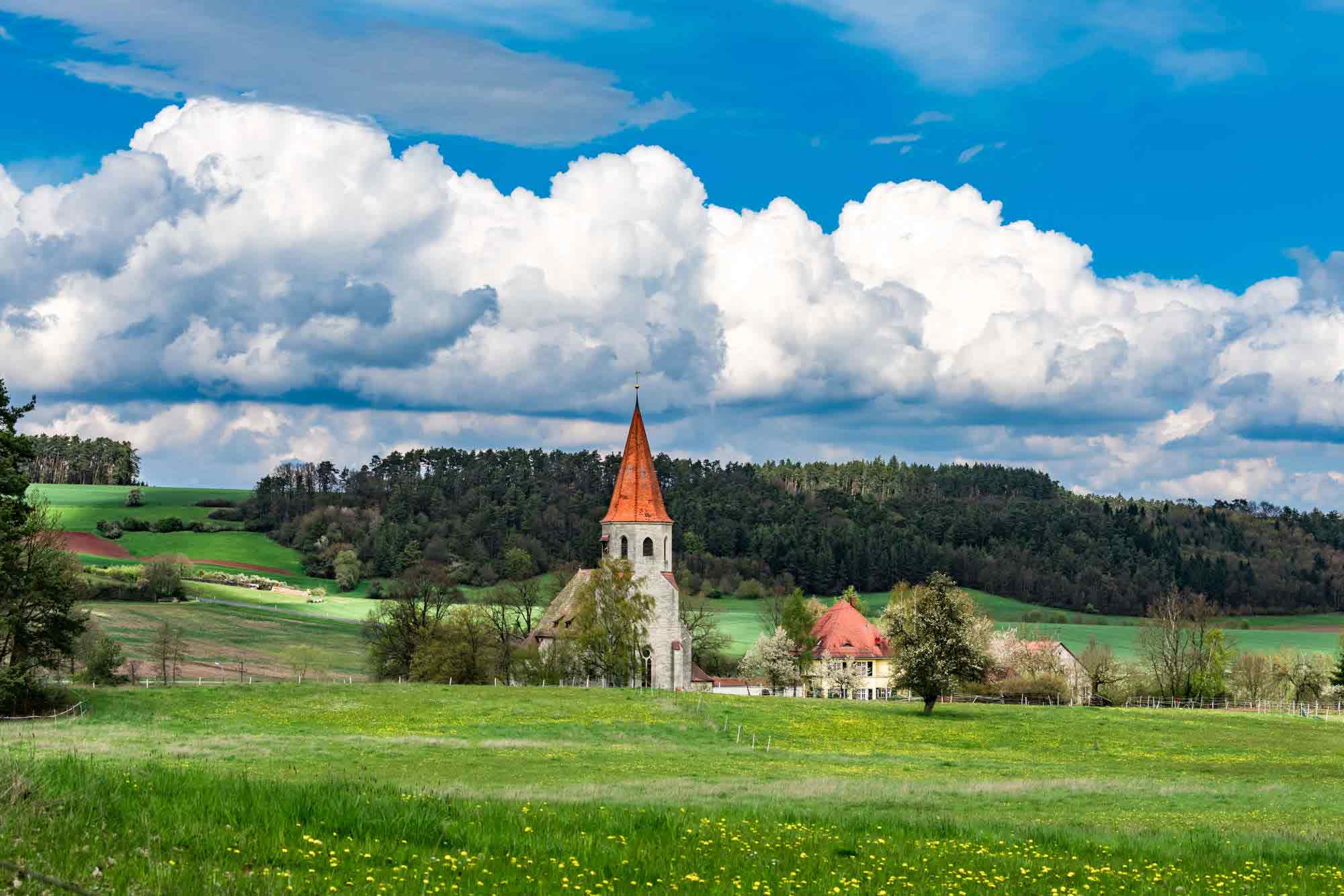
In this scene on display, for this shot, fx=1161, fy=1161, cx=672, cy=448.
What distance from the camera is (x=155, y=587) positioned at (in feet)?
435

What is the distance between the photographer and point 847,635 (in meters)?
125

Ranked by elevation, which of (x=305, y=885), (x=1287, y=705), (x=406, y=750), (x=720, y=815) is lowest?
(x=1287, y=705)

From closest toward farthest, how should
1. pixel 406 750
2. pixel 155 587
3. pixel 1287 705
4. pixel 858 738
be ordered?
1. pixel 406 750
2. pixel 858 738
3. pixel 1287 705
4. pixel 155 587

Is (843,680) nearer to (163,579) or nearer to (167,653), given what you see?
(167,653)

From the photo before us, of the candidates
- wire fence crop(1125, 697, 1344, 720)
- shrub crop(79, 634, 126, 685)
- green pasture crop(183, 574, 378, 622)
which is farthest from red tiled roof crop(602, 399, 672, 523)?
green pasture crop(183, 574, 378, 622)

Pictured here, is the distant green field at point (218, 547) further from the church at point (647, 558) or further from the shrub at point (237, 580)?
the church at point (647, 558)

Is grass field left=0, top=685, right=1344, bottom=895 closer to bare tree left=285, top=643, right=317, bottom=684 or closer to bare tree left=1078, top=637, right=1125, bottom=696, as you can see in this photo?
bare tree left=285, top=643, right=317, bottom=684

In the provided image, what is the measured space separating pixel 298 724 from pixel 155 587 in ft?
288

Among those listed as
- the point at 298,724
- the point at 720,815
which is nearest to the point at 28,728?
the point at 298,724

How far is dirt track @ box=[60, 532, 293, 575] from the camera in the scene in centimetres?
15900

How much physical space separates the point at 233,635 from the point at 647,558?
48.2m

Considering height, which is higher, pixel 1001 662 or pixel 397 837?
pixel 397 837

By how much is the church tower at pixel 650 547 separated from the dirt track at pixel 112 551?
89248 millimetres

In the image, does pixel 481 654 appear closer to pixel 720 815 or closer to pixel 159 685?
pixel 159 685
